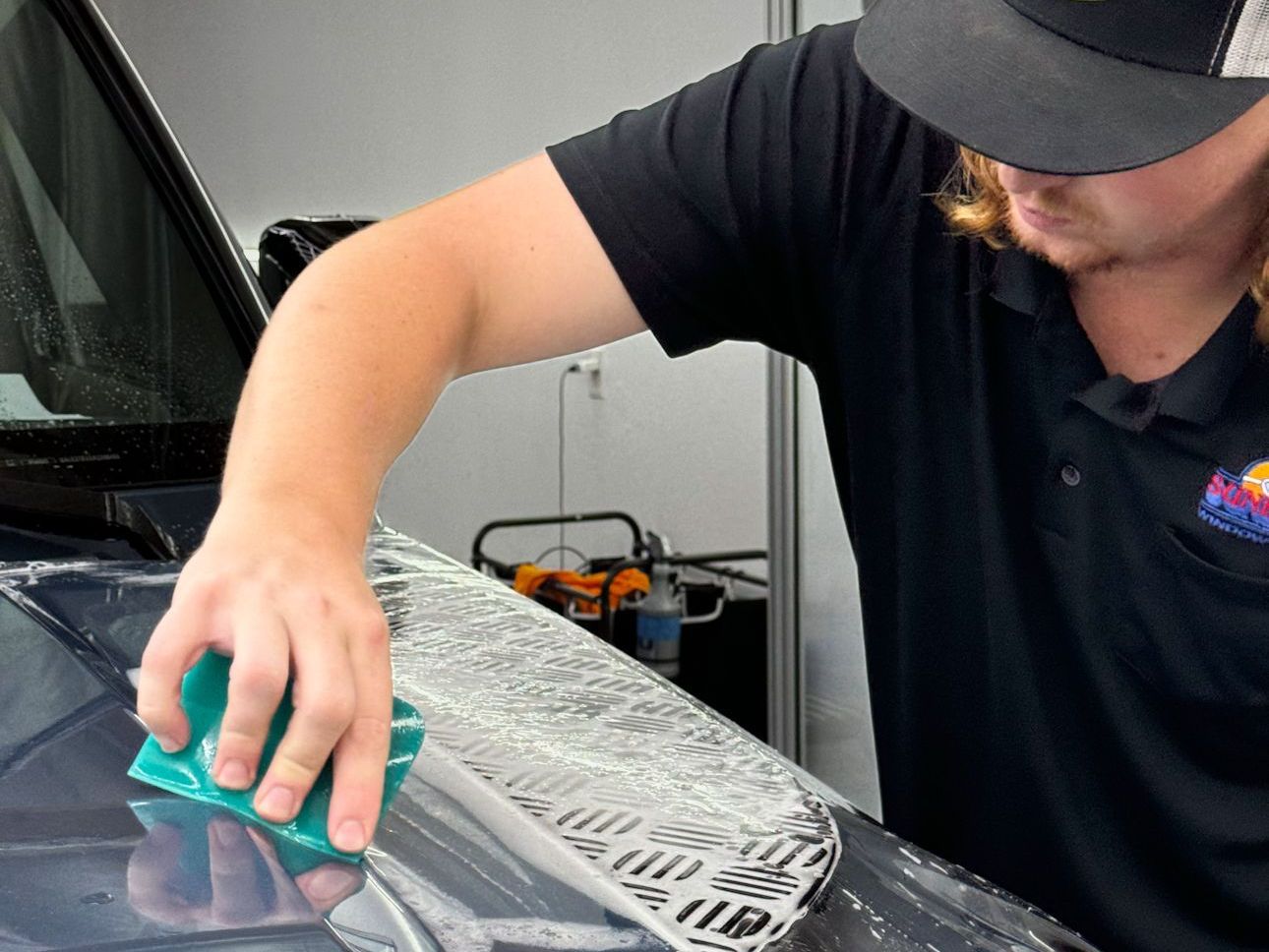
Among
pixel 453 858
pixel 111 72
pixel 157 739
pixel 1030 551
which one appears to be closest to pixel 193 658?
pixel 157 739

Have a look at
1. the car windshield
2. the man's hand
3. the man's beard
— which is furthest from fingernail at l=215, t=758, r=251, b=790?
the man's beard

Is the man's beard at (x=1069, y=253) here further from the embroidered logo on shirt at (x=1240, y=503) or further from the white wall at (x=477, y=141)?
the white wall at (x=477, y=141)

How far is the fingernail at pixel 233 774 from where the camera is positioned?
2.32 ft

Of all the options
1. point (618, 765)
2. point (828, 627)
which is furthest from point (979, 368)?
point (828, 627)

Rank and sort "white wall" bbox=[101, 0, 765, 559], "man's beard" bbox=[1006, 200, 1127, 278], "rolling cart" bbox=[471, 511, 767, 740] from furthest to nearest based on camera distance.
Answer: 1. "white wall" bbox=[101, 0, 765, 559]
2. "rolling cart" bbox=[471, 511, 767, 740]
3. "man's beard" bbox=[1006, 200, 1127, 278]

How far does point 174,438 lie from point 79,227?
0.25 metres

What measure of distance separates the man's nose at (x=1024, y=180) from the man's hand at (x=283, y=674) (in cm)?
53

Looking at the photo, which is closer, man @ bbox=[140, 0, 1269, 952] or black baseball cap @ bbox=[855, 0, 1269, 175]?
black baseball cap @ bbox=[855, 0, 1269, 175]

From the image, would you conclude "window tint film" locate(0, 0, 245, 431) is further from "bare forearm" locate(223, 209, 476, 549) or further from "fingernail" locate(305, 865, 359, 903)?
"fingernail" locate(305, 865, 359, 903)

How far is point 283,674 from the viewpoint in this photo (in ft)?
2.26

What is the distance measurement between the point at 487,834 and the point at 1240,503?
65 cm

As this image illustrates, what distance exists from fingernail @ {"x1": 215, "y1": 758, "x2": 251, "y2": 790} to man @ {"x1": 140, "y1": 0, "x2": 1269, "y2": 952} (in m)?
0.29

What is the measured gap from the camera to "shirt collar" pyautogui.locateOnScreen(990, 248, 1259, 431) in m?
1.09

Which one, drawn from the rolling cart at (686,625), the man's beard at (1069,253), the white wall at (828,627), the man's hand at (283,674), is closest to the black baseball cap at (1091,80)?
the man's beard at (1069,253)
